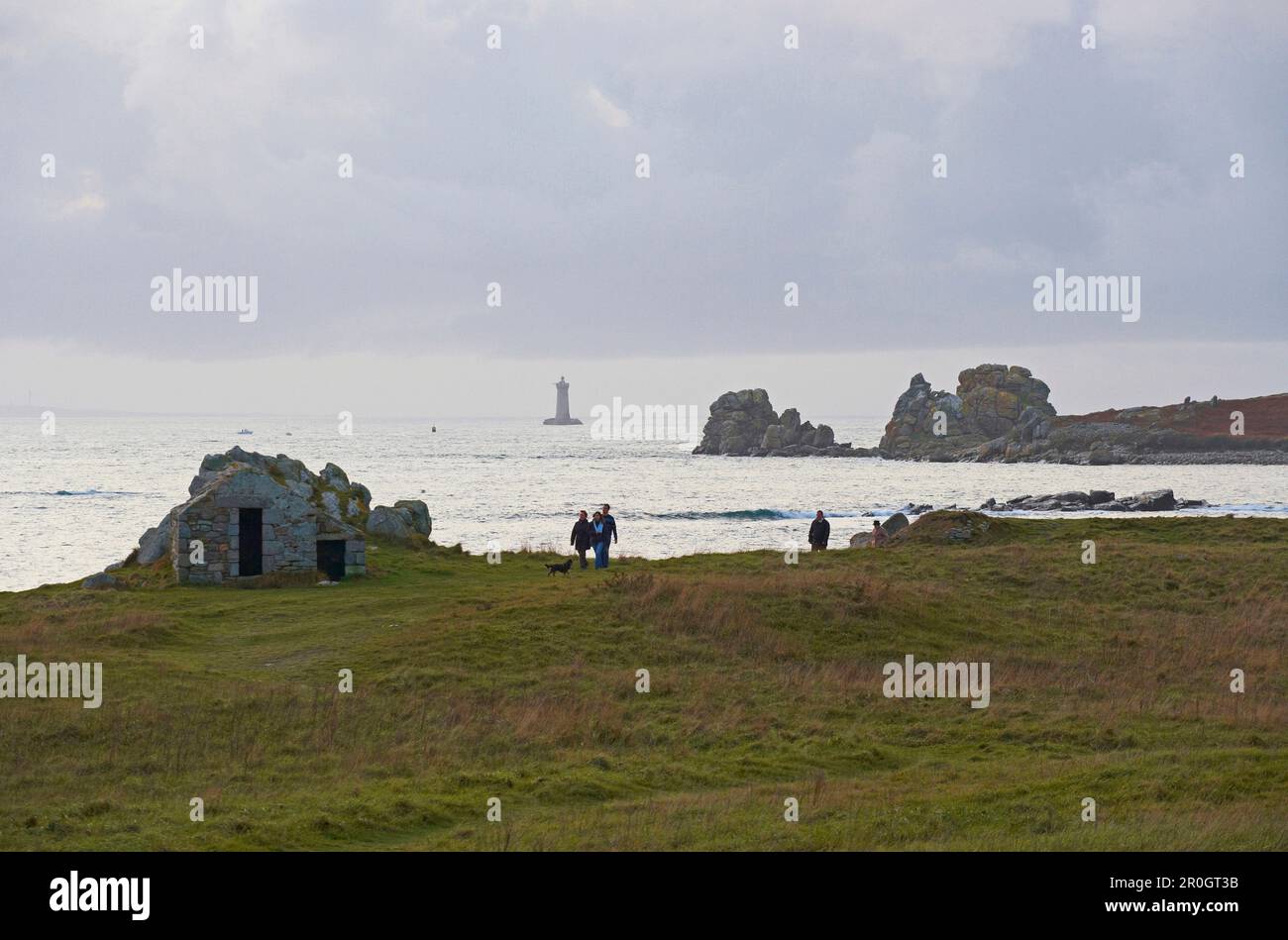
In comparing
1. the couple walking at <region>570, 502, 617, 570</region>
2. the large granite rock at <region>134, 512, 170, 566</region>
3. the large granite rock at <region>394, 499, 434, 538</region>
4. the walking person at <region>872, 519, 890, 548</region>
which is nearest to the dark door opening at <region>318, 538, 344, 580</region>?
the large granite rock at <region>134, 512, 170, 566</region>

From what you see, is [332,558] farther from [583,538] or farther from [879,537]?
[879,537]

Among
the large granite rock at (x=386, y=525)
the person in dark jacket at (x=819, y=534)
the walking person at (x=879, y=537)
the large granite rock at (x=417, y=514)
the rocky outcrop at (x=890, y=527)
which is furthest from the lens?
the rocky outcrop at (x=890, y=527)

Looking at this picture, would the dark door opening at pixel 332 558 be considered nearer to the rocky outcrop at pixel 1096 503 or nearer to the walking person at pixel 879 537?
the walking person at pixel 879 537

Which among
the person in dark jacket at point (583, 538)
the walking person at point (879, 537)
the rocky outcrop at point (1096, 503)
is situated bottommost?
the rocky outcrop at point (1096, 503)

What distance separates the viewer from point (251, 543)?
39.3 meters

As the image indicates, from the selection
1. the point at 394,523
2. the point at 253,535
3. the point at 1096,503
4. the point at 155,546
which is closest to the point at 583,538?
the point at 394,523

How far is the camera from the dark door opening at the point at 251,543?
39.2 m

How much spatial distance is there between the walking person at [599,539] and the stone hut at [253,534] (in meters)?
8.39

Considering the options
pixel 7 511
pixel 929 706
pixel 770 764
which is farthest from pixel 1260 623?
pixel 7 511

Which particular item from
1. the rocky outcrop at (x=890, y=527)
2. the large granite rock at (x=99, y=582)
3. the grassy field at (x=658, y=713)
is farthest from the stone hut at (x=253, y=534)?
the rocky outcrop at (x=890, y=527)

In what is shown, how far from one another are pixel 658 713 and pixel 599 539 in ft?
61.5

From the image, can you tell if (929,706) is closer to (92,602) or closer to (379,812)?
(379,812)

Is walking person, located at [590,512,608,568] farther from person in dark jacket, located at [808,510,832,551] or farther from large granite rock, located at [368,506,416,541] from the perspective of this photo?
person in dark jacket, located at [808,510,832,551]

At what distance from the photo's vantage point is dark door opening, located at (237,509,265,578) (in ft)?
129
